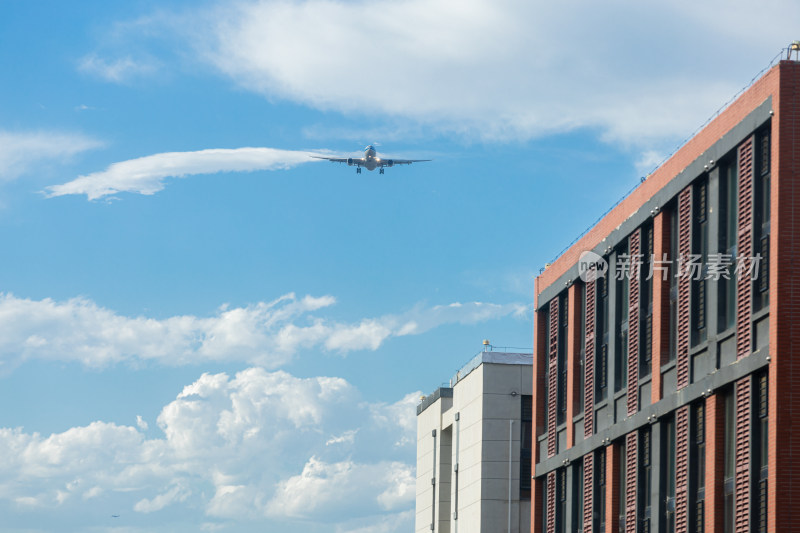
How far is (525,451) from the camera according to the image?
72.5 meters

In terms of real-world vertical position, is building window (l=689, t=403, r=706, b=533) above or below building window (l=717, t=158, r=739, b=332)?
below

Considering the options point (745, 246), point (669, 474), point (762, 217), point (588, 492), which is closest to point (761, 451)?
point (745, 246)

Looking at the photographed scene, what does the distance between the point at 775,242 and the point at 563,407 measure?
24107 millimetres

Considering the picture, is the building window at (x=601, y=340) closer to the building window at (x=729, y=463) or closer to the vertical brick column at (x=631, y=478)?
the vertical brick column at (x=631, y=478)

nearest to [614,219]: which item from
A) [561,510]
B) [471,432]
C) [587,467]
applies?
[587,467]

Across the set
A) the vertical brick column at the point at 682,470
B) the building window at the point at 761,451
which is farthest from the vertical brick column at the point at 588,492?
the building window at the point at 761,451

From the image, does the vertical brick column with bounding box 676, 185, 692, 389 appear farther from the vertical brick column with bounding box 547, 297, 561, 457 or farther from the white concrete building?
the white concrete building

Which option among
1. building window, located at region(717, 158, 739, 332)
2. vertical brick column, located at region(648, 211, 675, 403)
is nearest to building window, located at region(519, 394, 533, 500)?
vertical brick column, located at region(648, 211, 675, 403)

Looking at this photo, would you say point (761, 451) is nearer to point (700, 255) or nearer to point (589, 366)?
point (700, 255)

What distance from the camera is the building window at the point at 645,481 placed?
4978cm

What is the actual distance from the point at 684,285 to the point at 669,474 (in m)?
6.93

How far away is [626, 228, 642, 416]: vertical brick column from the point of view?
51469 mm

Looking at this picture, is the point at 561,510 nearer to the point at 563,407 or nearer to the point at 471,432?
the point at 563,407

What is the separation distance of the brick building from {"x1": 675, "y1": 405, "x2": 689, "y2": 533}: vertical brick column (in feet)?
0.23
